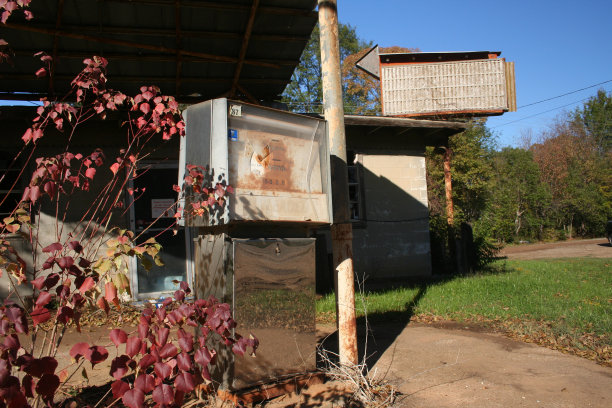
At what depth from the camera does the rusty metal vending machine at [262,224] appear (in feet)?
11.7

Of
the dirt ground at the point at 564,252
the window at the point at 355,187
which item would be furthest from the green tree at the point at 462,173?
the window at the point at 355,187

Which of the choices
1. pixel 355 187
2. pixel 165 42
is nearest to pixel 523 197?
pixel 355 187

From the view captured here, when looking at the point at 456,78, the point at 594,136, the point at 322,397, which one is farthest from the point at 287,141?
the point at 594,136

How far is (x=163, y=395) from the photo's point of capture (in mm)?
2025

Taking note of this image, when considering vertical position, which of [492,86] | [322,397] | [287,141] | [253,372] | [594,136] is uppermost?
[594,136]

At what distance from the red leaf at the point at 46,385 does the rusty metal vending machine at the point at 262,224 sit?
164 cm

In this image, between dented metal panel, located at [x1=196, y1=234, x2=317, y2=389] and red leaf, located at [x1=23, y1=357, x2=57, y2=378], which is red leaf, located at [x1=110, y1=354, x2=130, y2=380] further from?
dented metal panel, located at [x1=196, y1=234, x2=317, y2=389]

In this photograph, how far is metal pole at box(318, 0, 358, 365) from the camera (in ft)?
14.1

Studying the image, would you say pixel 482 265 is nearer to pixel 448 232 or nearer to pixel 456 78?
pixel 448 232

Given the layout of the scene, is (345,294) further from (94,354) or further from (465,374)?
(94,354)

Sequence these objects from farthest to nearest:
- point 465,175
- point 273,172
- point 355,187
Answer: point 465,175
point 355,187
point 273,172

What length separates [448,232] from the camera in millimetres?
12492

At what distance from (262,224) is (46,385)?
2.09m

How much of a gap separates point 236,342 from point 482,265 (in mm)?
11696
